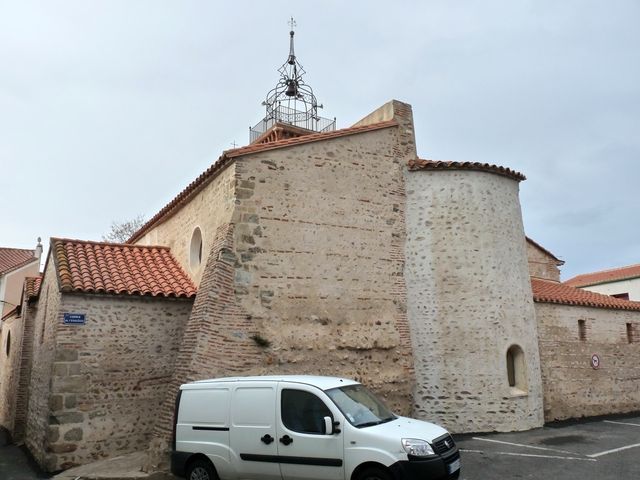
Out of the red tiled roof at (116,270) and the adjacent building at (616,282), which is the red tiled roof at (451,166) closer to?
the red tiled roof at (116,270)

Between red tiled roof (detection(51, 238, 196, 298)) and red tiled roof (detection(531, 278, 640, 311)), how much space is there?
9.47m

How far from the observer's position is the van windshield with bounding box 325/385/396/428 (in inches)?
260

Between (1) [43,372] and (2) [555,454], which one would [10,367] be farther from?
(2) [555,454]

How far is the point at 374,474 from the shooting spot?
6109mm

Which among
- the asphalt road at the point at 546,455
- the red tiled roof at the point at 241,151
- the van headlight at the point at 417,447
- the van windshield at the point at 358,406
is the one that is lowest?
the asphalt road at the point at 546,455

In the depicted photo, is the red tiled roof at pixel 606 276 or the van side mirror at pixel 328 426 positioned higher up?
the red tiled roof at pixel 606 276

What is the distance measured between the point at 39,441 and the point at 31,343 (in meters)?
4.13

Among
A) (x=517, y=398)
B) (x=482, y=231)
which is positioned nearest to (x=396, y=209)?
(x=482, y=231)

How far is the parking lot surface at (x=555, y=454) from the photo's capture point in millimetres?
8055

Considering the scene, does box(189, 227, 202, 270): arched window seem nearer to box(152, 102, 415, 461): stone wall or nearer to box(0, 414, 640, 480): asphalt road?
box(152, 102, 415, 461): stone wall

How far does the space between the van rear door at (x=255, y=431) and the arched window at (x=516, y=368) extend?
7.36 metres

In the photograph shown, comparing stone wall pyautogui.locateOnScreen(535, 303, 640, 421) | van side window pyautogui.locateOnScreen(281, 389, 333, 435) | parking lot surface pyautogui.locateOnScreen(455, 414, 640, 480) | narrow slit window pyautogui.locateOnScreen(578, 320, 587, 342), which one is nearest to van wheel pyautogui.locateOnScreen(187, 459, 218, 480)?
van side window pyautogui.locateOnScreen(281, 389, 333, 435)

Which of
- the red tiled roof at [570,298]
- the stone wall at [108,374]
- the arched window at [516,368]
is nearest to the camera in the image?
the stone wall at [108,374]

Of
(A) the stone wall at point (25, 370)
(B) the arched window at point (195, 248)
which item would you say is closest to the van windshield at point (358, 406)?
(B) the arched window at point (195, 248)
